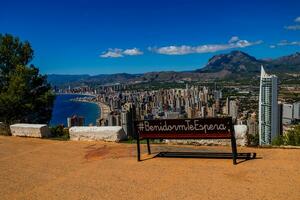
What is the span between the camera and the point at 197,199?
4770mm

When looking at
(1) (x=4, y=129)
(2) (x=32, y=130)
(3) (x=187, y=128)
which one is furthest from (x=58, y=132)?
(3) (x=187, y=128)

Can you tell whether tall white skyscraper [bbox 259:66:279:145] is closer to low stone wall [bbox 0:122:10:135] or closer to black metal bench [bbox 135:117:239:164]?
low stone wall [bbox 0:122:10:135]

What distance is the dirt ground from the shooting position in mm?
5039

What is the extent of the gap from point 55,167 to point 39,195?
5.52ft

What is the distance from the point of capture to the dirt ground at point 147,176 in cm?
504

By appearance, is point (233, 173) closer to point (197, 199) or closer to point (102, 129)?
point (197, 199)

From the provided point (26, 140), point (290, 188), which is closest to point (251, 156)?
point (290, 188)

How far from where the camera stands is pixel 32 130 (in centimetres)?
1130

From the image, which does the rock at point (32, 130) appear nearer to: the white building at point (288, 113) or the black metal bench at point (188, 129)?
the black metal bench at point (188, 129)

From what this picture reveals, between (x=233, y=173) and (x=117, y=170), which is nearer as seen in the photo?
(x=233, y=173)

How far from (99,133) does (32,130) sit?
9.64 feet

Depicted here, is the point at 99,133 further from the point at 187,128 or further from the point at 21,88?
the point at 21,88

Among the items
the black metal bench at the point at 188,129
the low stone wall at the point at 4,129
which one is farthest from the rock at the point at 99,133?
the low stone wall at the point at 4,129

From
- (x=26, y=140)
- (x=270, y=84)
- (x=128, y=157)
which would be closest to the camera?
(x=128, y=157)
